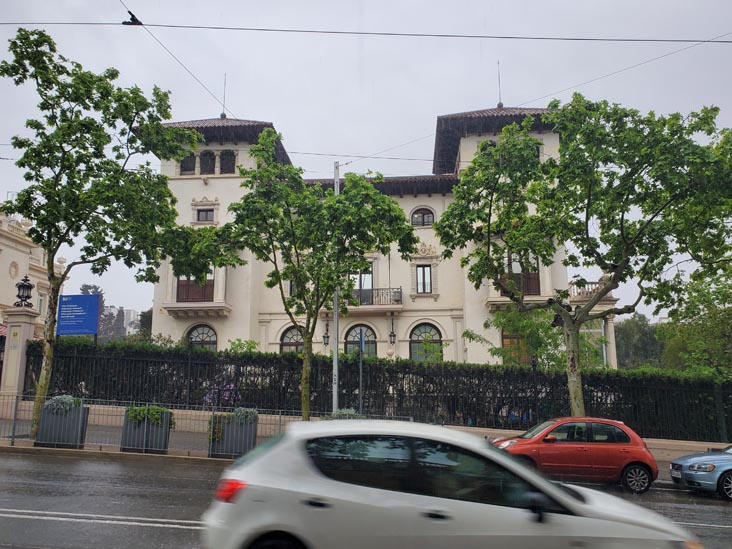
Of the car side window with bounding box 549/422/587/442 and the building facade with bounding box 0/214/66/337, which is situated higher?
the building facade with bounding box 0/214/66/337

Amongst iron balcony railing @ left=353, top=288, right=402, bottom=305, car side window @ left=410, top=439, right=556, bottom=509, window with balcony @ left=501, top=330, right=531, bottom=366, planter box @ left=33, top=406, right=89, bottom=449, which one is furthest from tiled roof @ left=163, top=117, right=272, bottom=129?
car side window @ left=410, top=439, right=556, bottom=509

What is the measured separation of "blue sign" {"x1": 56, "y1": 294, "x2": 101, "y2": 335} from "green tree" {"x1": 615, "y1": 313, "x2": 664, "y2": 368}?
59.9 meters

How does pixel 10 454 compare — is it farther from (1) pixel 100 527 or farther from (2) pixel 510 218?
(2) pixel 510 218

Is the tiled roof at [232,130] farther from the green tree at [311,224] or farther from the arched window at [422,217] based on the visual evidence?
the green tree at [311,224]

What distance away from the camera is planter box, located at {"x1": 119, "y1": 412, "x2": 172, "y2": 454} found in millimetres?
14352

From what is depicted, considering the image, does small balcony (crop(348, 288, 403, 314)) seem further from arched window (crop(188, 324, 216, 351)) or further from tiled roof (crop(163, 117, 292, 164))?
tiled roof (crop(163, 117, 292, 164))

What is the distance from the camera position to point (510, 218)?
57.3 feet

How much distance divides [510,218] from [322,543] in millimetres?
14489

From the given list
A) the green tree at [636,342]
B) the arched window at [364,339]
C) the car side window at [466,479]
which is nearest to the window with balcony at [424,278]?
the arched window at [364,339]

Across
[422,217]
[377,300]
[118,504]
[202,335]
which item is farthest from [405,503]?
[202,335]

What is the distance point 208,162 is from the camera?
33500mm

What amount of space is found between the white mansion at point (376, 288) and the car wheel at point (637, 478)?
17995mm

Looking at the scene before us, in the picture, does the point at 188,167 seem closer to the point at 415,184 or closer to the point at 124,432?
the point at 415,184

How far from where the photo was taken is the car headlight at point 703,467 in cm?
1181
